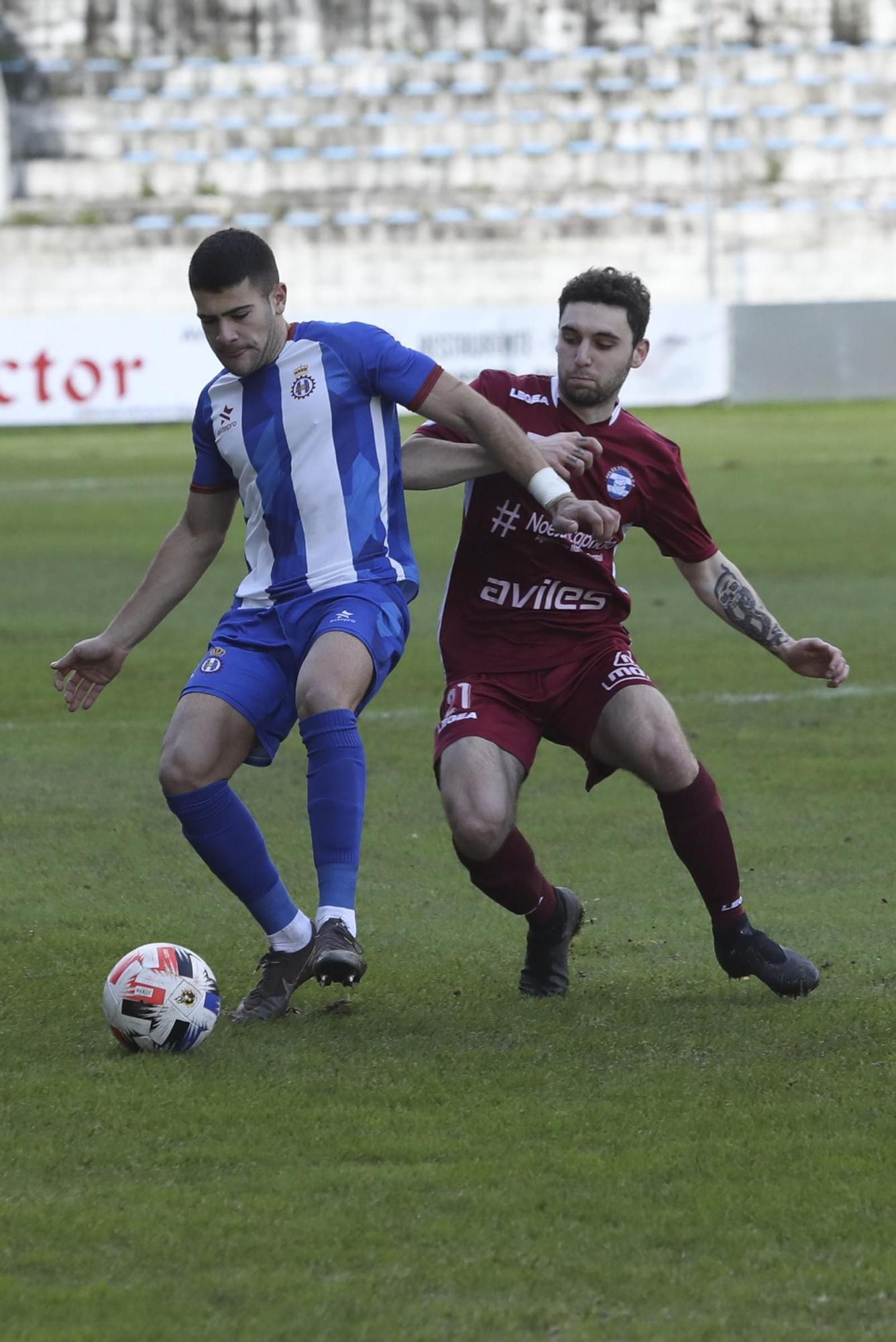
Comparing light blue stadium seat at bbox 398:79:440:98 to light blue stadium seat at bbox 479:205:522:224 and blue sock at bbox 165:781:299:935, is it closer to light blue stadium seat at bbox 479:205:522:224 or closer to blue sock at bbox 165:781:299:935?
light blue stadium seat at bbox 479:205:522:224

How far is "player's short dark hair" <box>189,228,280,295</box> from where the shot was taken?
4.46 metres

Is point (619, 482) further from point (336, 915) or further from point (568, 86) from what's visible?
point (568, 86)

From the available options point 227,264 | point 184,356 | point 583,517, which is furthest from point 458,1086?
point 184,356

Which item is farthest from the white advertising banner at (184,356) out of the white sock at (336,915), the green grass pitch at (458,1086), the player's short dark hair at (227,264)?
the white sock at (336,915)

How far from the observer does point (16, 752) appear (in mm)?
7938

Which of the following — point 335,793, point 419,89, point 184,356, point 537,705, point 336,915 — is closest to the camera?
point 336,915

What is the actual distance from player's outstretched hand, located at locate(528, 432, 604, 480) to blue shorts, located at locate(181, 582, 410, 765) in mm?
476

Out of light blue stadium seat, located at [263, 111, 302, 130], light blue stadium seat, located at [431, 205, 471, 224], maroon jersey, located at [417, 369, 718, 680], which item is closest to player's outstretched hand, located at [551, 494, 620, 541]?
maroon jersey, located at [417, 369, 718, 680]

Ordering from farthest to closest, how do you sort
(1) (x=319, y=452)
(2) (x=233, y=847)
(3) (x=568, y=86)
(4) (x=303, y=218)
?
(3) (x=568, y=86), (4) (x=303, y=218), (1) (x=319, y=452), (2) (x=233, y=847)

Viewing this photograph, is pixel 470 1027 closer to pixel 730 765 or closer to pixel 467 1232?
pixel 467 1232

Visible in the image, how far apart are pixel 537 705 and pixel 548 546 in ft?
1.30

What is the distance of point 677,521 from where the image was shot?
4934 mm

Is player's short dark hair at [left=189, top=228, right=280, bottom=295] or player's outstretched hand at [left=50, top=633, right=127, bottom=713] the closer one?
player's short dark hair at [left=189, top=228, right=280, bottom=295]

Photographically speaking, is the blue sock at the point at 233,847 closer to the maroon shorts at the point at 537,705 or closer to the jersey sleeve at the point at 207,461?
the maroon shorts at the point at 537,705
